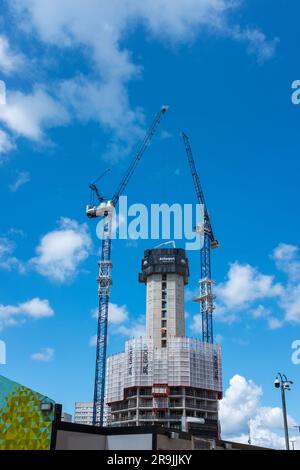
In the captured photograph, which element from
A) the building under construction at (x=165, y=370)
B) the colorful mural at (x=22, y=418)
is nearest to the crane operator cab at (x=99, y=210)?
the building under construction at (x=165, y=370)

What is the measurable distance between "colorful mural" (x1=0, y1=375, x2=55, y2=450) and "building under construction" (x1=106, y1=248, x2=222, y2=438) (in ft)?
408

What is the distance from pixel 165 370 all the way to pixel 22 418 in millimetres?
132537

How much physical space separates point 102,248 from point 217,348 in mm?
54254

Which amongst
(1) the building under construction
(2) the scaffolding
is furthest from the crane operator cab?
(2) the scaffolding

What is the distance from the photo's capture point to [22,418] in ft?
134

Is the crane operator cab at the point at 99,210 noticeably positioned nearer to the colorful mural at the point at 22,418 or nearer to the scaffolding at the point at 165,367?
the scaffolding at the point at 165,367

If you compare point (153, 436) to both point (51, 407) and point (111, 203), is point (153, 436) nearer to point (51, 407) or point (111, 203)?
point (51, 407)

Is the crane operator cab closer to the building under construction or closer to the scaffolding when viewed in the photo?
the building under construction

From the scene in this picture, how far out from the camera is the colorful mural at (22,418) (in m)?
39.8

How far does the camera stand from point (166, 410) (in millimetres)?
160750

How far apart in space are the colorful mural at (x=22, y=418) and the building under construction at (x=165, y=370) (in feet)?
408

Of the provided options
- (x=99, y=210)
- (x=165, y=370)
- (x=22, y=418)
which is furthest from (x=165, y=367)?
(x=22, y=418)

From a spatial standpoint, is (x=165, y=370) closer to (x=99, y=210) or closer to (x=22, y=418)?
(x=99, y=210)
